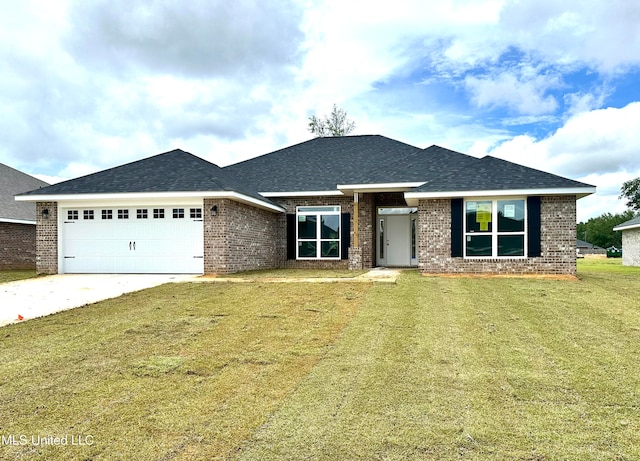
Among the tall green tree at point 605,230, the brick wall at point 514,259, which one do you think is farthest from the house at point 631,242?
the tall green tree at point 605,230

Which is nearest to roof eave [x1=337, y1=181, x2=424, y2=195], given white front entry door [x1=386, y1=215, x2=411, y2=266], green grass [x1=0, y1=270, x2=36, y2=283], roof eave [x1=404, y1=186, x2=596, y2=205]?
roof eave [x1=404, y1=186, x2=596, y2=205]

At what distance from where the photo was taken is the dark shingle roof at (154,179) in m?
14.4

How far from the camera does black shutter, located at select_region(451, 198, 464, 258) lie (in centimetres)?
1401

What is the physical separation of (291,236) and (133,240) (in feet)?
20.0

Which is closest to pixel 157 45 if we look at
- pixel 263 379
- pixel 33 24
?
pixel 33 24

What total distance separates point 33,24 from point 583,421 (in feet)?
53.1

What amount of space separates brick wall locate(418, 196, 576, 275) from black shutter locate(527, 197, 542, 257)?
0.56ft

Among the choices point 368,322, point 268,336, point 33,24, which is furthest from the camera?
point 33,24

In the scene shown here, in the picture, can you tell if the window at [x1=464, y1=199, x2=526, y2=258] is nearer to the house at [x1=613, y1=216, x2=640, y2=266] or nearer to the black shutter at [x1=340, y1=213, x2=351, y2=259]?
the black shutter at [x1=340, y1=213, x2=351, y2=259]

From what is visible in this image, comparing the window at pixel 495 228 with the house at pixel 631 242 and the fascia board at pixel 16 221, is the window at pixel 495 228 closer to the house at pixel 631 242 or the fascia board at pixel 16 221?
the house at pixel 631 242

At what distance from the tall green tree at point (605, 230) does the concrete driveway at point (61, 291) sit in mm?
81273

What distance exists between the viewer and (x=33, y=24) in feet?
44.4

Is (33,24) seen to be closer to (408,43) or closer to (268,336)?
(408,43)

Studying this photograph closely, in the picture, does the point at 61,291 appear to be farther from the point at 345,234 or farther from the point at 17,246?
the point at 17,246
